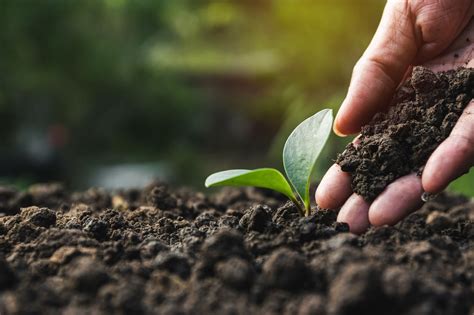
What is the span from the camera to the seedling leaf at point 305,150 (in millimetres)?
1598

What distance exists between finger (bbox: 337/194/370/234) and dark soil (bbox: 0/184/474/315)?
0.05 m

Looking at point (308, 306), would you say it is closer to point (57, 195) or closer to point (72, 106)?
point (57, 195)

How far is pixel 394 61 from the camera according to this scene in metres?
1.98

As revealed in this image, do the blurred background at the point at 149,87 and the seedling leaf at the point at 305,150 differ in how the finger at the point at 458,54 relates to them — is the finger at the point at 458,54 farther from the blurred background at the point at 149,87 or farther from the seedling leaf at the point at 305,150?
the blurred background at the point at 149,87

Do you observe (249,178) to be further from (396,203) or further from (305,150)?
(396,203)

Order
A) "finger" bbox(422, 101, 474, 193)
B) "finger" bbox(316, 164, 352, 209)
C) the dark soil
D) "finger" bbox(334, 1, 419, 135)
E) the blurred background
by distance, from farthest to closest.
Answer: the blurred background < "finger" bbox(334, 1, 419, 135) < "finger" bbox(316, 164, 352, 209) < "finger" bbox(422, 101, 474, 193) < the dark soil

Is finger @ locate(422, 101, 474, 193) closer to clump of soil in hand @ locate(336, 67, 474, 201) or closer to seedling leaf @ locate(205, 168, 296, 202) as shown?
clump of soil in hand @ locate(336, 67, 474, 201)

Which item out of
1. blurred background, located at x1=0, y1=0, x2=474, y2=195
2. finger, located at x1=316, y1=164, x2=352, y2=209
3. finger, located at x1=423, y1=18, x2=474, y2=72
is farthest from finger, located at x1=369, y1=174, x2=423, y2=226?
blurred background, located at x1=0, y1=0, x2=474, y2=195

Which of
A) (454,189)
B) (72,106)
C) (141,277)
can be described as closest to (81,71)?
(72,106)

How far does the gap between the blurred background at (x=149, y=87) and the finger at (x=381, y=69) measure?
6.96ft

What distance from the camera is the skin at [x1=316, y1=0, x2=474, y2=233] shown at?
160 centimetres

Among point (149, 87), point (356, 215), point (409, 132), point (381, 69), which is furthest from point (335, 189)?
point (149, 87)

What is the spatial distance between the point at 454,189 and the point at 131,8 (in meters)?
5.17

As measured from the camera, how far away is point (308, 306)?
1.07 metres
